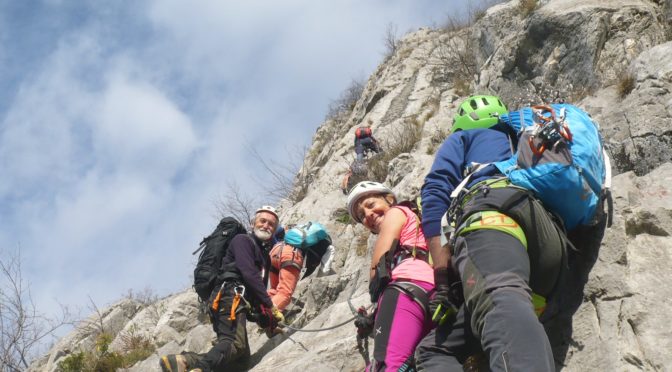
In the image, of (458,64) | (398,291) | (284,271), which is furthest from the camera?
(458,64)

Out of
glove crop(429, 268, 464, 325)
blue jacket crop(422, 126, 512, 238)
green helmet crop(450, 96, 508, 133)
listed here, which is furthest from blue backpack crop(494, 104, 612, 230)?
green helmet crop(450, 96, 508, 133)

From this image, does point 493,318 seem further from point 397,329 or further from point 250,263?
point 250,263

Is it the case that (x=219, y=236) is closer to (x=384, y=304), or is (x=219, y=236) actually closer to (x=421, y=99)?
(x=384, y=304)

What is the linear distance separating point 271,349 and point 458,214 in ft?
13.0

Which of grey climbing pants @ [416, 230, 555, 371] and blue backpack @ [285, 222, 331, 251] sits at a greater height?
blue backpack @ [285, 222, 331, 251]

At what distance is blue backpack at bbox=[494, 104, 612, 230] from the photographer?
317cm

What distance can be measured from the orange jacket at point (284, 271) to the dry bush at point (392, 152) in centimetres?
456

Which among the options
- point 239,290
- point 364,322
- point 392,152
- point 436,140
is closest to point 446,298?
point 364,322

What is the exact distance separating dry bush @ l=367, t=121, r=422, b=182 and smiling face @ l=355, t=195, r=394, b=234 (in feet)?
22.2

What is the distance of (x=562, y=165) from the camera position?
10.3ft

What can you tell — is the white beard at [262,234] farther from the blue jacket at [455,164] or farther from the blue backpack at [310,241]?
the blue jacket at [455,164]

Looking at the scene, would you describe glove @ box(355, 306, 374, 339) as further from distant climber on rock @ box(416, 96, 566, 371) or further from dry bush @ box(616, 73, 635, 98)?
dry bush @ box(616, 73, 635, 98)

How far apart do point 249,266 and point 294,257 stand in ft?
3.87

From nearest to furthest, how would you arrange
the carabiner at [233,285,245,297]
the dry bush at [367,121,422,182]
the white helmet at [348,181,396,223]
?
the white helmet at [348,181,396,223] → the carabiner at [233,285,245,297] → the dry bush at [367,121,422,182]
